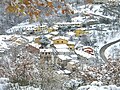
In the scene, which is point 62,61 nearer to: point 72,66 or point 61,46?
point 72,66

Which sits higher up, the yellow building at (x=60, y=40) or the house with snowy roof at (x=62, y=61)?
the house with snowy roof at (x=62, y=61)

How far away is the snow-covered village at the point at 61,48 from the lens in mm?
4098

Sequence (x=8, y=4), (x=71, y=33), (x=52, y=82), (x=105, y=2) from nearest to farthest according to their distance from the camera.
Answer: (x=8, y=4) < (x=52, y=82) < (x=71, y=33) < (x=105, y=2)

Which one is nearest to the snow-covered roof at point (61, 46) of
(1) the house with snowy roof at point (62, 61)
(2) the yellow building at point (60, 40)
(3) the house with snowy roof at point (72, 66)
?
(2) the yellow building at point (60, 40)

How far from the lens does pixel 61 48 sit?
18.5 metres

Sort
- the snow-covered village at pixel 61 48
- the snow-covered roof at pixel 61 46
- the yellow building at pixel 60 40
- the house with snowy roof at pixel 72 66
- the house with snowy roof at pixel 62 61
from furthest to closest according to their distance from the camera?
the yellow building at pixel 60 40
the snow-covered roof at pixel 61 46
the house with snowy roof at pixel 62 61
the house with snowy roof at pixel 72 66
the snow-covered village at pixel 61 48

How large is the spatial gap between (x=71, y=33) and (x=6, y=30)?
5.42m

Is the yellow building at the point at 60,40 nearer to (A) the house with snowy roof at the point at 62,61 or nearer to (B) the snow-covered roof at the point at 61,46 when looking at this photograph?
(B) the snow-covered roof at the point at 61,46

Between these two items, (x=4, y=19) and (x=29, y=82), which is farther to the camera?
(x=4, y=19)

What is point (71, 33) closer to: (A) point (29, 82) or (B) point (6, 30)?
(B) point (6, 30)

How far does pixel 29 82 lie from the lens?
4.46 m

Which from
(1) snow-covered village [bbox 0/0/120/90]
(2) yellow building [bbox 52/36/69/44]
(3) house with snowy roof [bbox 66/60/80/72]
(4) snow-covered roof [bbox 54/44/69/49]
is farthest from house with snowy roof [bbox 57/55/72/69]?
(2) yellow building [bbox 52/36/69/44]

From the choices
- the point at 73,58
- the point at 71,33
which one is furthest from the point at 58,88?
the point at 71,33

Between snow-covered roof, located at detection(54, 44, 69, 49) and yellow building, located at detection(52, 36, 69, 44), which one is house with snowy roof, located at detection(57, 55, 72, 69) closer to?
snow-covered roof, located at detection(54, 44, 69, 49)
